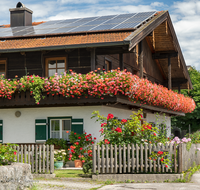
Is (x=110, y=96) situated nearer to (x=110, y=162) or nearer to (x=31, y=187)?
(x=110, y=162)

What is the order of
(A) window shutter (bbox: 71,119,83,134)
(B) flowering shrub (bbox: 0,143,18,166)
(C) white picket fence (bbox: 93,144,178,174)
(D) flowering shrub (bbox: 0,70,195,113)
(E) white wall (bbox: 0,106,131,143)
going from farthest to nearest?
1. (E) white wall (bbox: 0,106,131,143)
2. (A) window shutter (bbox: 71,119,83,134)
3. (D) flowering shrub (bbox: 0,70,195,113)
4. (C) white picket fence (bbox: 93,144,178,174)
5. (B) flowering shrub (bbox: 0,143,18,166)

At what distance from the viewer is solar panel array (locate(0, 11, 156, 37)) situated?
53.3 feet

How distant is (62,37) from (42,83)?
8.87ft

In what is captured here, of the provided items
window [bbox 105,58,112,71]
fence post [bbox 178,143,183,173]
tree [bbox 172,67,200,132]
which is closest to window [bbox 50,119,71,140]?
window [bbox 105,58,112,71]

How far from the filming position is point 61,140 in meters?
15.1

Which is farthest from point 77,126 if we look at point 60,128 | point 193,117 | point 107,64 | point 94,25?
point 193,117

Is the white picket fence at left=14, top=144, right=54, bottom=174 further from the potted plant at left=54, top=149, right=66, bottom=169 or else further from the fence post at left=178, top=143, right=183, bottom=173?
the fence post at left=178, top=143, right=183, bottom=173

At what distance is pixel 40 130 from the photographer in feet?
51.6

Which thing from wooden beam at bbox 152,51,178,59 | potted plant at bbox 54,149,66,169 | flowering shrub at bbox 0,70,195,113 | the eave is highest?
wooden beam at bbox 152,51,178,59

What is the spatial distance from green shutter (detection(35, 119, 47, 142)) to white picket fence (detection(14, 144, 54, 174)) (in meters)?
4.26

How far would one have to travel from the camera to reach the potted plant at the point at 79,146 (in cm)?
1448

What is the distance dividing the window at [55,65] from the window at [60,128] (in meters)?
2.34

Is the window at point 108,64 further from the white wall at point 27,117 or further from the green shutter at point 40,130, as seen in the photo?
the green shutter at point 40,130

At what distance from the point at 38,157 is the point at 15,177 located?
12.5ft
